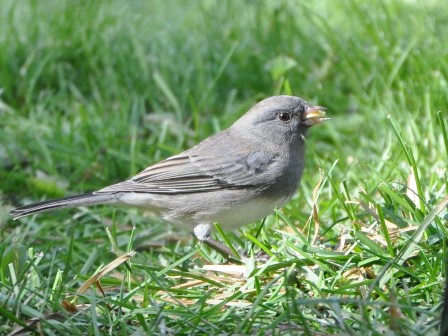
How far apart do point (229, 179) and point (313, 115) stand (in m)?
0.51

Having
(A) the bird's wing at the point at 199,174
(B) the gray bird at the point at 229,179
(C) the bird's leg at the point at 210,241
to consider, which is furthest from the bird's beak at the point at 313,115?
(C) the bird's leg at the point at 210,241

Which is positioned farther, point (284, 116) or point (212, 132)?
point (212, 132)

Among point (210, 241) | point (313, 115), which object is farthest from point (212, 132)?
point (210, 241)

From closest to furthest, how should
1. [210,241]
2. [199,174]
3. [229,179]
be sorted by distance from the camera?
1. [210,241]
2. [229,179]
3. [199,174]

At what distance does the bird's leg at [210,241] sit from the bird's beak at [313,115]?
0.71 metres

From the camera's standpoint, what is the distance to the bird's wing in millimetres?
3775

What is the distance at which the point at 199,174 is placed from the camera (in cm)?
387

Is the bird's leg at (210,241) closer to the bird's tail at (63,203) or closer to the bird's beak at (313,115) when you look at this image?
the bird's tail at (63,203)

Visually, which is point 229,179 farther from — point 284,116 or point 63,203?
point 63,203

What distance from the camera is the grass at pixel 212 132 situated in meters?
2.73

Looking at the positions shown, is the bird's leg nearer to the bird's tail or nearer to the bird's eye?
the bird's tail

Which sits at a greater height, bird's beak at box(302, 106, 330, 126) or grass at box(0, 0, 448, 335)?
bird's beak at box(302, 106, 330, 126)

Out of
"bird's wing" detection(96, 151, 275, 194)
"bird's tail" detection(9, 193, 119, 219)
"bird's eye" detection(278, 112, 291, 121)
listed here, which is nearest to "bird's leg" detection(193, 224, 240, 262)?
"bird's wing" detection(96, 151, 275, 194)

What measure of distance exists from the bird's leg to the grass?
0.06m
